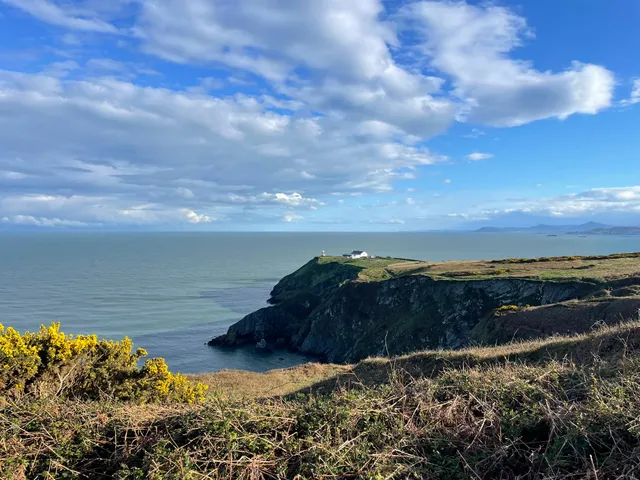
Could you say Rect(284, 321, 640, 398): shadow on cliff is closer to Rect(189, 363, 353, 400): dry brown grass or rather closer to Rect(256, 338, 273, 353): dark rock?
Rect(189, 363, 353, 400): dry brown grass

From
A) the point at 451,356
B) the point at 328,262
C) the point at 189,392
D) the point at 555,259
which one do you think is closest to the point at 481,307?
the point at 555,259

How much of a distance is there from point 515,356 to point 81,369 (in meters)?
15.4

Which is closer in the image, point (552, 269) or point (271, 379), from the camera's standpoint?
point (271, 379)

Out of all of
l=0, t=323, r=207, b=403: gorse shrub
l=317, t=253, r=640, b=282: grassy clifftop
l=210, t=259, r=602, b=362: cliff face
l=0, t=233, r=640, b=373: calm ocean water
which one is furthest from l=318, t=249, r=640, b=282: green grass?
l=0, t=323, r=207, b=403: gorse shrub

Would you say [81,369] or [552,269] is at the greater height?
[552,269]

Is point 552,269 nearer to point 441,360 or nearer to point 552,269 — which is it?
point 552,269

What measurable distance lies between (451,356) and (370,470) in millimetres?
15048

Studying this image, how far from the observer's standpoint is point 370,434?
201 inches

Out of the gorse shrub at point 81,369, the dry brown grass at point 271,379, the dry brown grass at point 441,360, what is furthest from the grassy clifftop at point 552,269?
the gorse shrub at point 81,369

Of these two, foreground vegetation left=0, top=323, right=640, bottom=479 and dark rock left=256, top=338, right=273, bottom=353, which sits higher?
foreground vegetation left=0, top=323, right=640, bottom=479

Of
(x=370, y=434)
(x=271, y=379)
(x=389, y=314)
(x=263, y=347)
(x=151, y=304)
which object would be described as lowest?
(x=263, y=347)

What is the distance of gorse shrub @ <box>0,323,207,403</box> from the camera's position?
11.2 metres

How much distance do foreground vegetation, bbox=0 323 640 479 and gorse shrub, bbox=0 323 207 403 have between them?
5763 millimetres

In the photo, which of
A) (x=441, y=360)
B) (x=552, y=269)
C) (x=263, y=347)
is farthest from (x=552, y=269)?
(x=263, y=347)
